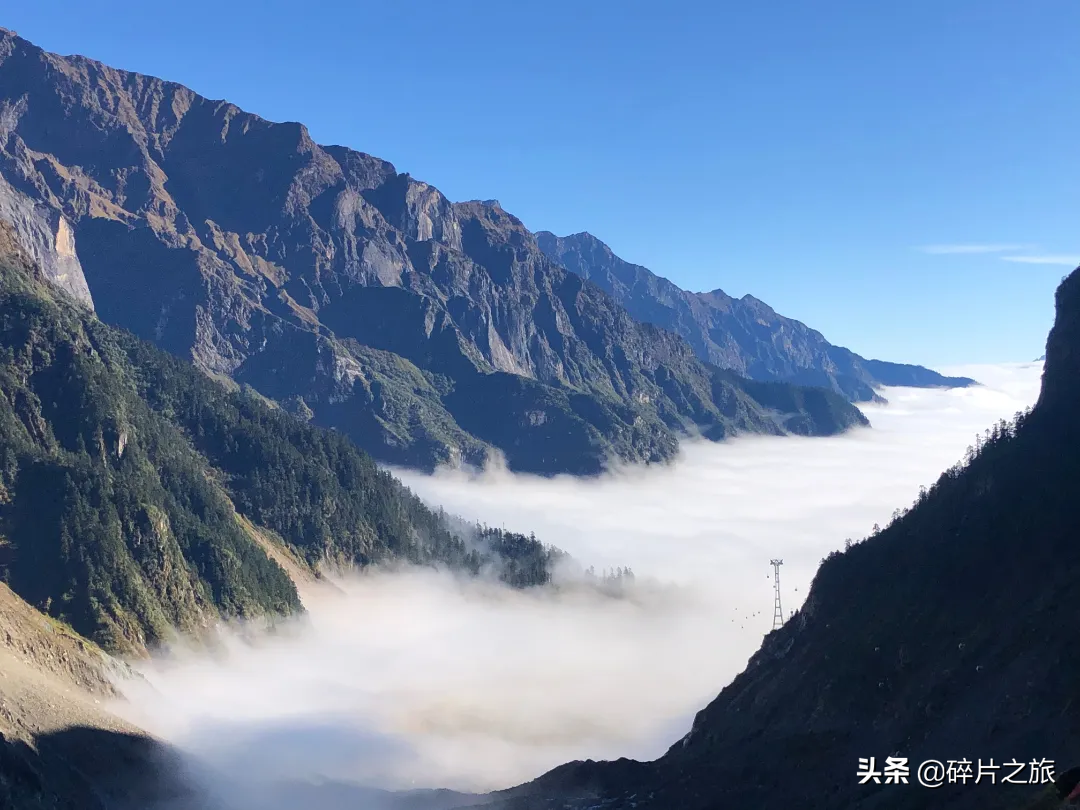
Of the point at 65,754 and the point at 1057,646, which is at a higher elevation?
the point at 1057,646

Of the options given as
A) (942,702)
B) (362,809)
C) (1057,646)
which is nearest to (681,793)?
(942,702)

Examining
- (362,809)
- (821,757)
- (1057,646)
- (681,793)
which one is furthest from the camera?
(362,809)

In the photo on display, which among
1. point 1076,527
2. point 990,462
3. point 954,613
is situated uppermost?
point 990,462

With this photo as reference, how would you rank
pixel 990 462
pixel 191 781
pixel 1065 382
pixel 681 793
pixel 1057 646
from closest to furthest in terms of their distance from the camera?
pixel 1057 646 → pixel 681 793 → pixel 990 462 → pixel 1065 382 → pixel 191 781

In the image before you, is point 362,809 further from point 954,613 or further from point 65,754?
point 954,613

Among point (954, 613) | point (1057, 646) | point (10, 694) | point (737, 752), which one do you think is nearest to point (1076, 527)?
point (954, 613)

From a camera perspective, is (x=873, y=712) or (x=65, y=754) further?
(x=65, y=754)
